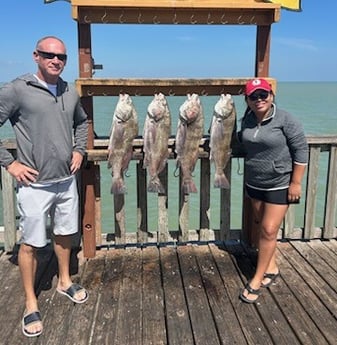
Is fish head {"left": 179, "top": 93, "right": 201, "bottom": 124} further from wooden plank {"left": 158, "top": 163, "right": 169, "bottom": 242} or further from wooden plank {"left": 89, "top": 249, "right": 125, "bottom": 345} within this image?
wooden plank {"left": 89, "top": 249, "right": 125, "bottom": 345}

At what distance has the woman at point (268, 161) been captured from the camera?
2961mm

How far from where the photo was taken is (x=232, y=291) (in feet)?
10.8

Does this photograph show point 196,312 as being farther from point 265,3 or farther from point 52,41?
point 265,3

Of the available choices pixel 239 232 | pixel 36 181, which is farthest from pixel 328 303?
pixel 36 181

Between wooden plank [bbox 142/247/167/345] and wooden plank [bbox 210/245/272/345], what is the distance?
0.56 m

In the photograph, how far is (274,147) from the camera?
9.86ft

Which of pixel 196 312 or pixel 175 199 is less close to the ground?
pixel 196 312

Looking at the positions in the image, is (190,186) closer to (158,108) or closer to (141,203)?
(141,203)

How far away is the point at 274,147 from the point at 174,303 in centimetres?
142

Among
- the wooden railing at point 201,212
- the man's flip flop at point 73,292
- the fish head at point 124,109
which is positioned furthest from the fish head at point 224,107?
the man's flip flop at point 73,292

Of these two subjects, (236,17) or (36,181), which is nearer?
(36,181)

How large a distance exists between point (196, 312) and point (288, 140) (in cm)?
146

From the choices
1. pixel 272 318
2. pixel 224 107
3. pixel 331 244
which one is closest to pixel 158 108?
pixel 224 107

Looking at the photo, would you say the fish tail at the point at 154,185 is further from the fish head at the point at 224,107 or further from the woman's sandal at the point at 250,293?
the woman's sandal at the point at 250,293
